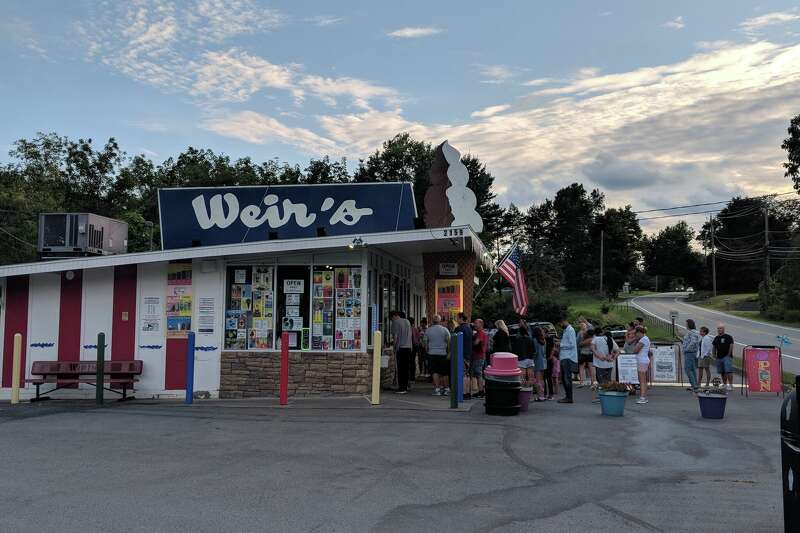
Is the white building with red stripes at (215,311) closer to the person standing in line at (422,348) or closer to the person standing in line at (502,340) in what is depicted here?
the person standing in line at (502,340)

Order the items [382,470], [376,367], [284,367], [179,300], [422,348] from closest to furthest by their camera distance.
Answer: [382,470]
[376,367]
[284,367]
[179,300]
[422,348]

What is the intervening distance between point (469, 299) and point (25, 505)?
13.4 meters

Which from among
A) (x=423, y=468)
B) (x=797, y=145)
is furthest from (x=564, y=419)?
(x=797, y=145)

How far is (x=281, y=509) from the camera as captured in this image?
6258 millimetres

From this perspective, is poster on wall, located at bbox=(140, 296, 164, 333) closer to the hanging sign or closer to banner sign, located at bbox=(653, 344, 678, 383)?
the hanging sign

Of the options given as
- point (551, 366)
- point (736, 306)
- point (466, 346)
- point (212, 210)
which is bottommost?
point (551, 366)

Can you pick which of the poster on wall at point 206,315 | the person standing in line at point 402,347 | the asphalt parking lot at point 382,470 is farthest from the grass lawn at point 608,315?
the asphalt parking lot at point 382,470

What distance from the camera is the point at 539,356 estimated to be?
15.0 m

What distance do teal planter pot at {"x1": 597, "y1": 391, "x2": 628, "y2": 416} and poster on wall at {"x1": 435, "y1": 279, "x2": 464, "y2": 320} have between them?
6610 millimetres

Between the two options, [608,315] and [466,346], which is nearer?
[466,346]

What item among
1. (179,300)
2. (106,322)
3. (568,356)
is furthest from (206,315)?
(568,356)

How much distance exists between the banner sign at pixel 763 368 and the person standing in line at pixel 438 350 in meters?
7.62

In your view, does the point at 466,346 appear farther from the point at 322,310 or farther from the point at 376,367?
the point at 322,310

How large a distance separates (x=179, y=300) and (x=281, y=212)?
3800mm
